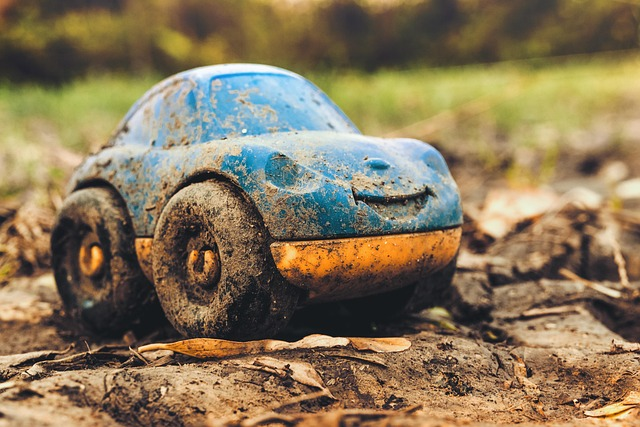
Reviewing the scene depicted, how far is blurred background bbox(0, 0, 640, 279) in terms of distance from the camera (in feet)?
25.8

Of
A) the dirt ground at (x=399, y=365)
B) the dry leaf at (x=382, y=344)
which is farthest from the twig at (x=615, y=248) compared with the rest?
the dry leaf at (x=382, y=344)

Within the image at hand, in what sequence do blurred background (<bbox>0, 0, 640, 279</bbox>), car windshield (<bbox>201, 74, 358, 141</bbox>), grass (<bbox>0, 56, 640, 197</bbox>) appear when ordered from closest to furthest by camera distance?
car windshield (<bbox>201, 74, 358, 141</bbox>) → grass (<bbox>0, 56, 640, 197</bbox>) → blurred background (<bbox>0, 0, 640, 279</bbox>)

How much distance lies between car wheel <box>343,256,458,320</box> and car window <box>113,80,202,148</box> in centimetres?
121

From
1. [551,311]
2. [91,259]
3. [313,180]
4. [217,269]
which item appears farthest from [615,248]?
[91,259]

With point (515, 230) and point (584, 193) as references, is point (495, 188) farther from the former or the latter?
point (515, 230)

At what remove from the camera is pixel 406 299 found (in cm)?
334

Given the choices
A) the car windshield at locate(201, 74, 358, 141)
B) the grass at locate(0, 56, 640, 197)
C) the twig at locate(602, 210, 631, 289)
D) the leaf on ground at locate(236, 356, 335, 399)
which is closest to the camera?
the leaf on ground at locate(236, 356, 335, 399)

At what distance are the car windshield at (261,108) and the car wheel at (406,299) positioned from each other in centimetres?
91

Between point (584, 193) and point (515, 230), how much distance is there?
3.51ft

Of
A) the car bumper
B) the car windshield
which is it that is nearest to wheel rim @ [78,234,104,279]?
the car windshield

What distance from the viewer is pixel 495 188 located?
7.14 metres

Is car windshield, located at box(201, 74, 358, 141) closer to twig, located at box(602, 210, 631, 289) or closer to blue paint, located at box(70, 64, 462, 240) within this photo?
blue paint, located at box(70, 64, 462, 240)

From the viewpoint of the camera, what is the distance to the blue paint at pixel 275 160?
8.73 ft

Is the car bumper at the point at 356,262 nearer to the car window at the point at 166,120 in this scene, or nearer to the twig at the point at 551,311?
the car window at the point at 166,120
